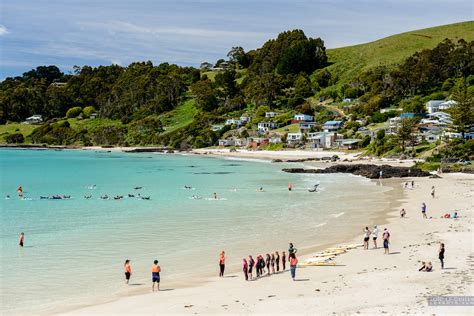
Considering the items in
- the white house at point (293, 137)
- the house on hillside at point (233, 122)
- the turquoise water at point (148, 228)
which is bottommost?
the turquoise water at point (148, 228)

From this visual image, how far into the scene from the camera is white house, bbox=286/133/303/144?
4269 inches

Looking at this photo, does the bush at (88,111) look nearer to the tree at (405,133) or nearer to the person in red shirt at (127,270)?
the tree at (405,133)

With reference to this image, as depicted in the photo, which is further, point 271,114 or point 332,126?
point 271,114

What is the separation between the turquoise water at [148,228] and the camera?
19.8 meters

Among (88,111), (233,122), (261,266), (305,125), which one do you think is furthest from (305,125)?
(88,111)

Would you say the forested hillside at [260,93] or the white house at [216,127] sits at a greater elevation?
the forested hillside at [260,93]

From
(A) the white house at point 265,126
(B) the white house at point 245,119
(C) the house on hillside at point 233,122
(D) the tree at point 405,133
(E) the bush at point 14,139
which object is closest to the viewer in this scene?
(D) the tree at point 405,133

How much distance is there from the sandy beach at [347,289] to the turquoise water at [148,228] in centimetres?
189

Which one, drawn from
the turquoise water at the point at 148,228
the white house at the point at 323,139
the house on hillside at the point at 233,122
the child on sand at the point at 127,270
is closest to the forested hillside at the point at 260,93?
the house on hillside at the point at 233,122

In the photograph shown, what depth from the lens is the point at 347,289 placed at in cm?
1708

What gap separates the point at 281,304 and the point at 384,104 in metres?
102

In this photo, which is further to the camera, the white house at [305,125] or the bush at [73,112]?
the bush at [73,112]

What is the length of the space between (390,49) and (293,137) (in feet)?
239

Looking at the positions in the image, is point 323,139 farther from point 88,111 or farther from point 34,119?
point 34,119
